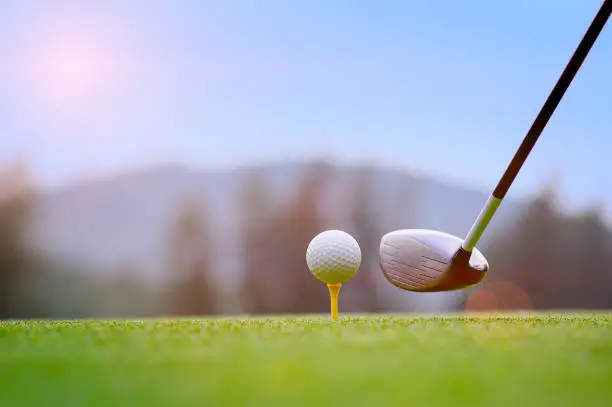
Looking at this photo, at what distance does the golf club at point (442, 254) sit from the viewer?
144 inches

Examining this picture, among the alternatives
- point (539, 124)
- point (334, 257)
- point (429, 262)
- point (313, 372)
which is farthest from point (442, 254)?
point (313, 372)

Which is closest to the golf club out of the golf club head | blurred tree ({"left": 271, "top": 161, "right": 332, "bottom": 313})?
the golf club head

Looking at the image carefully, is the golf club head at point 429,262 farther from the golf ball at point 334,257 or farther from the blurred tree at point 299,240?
the blurred tree at point 299,240

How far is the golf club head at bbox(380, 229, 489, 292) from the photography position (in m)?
4.07

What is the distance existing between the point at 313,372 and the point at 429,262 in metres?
2.88

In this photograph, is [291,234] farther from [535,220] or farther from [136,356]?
[136,356]

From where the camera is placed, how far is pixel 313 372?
140 centimetres

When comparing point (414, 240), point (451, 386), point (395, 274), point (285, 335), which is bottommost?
point (395, 274)

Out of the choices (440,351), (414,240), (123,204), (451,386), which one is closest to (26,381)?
(451,386)

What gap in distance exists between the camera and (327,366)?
1.48m

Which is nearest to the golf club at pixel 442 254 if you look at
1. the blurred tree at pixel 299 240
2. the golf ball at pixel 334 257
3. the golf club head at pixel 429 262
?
the golf club head at pixel 429 262

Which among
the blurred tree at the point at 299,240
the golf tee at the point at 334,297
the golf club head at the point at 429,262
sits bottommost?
the blurred tree at the point at 299,240

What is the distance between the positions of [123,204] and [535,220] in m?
9.57

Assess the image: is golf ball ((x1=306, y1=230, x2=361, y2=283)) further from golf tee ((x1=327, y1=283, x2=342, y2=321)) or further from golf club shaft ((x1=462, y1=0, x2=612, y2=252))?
golf club shaft ((x1=462, y1=0, x2=612, y2=252))
